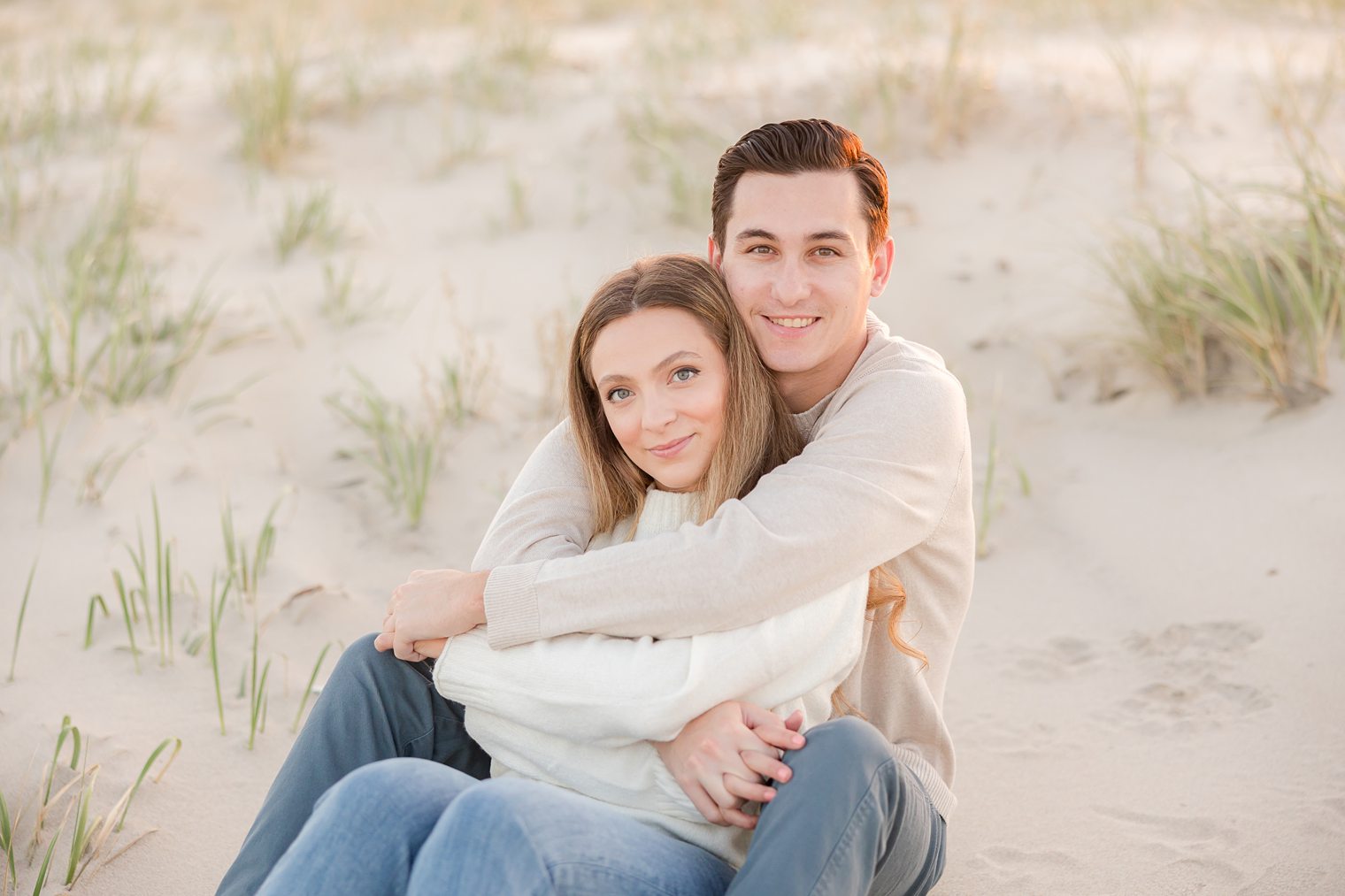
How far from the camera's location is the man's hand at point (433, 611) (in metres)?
2.38

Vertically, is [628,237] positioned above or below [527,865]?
above

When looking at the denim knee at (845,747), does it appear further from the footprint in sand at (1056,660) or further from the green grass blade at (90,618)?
the green grass blade at (90,618)

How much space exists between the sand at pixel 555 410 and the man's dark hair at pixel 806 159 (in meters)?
0.82

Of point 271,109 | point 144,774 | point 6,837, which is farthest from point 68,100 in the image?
point 6,837

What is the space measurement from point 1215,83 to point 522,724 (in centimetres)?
583

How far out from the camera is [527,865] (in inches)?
75.2

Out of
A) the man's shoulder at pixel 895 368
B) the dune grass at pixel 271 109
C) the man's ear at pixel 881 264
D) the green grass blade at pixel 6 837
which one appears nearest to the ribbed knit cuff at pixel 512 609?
the man's shoulder at pixel 895 368

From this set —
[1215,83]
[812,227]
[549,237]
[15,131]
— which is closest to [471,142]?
[549,237]

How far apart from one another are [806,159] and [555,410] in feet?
7.93

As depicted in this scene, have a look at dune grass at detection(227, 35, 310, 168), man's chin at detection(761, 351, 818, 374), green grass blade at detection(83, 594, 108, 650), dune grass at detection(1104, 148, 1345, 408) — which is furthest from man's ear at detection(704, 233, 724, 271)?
dune grass at detection(227, 35, 310, 168)

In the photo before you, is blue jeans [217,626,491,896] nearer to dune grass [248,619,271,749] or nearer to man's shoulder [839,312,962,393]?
dune grass [248,619,271,749]

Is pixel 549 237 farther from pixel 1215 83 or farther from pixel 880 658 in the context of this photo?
pixel 880 658

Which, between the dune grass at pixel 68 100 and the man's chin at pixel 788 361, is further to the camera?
the dune grass at pixel 68 100

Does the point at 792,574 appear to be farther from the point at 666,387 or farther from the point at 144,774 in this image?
the point at 144,774
